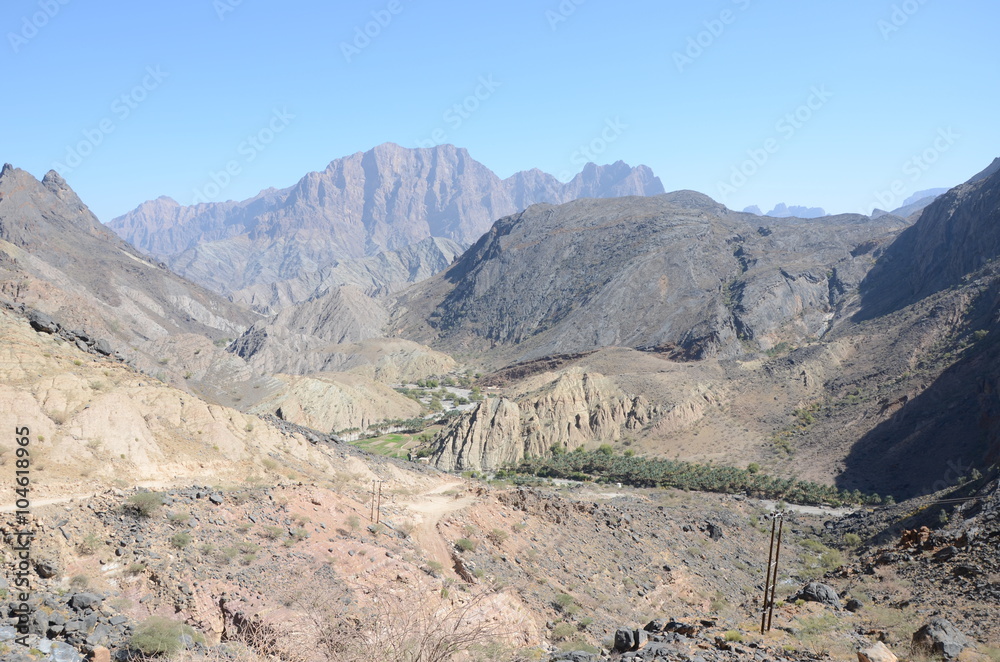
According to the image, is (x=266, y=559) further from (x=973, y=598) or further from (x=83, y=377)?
(x=973, y=598)

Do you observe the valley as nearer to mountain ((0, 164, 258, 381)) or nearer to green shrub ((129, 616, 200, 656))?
green shrub ((129, 616, 200, 656))

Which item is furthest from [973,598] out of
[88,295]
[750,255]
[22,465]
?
[88,295]

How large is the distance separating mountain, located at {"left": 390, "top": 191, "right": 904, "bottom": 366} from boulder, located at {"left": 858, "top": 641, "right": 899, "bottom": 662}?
262 feet

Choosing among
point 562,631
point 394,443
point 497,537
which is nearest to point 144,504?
point 497,537

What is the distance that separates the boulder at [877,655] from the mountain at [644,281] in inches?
3138

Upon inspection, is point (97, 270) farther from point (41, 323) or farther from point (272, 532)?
point (272, 532)

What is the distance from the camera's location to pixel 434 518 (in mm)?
23203

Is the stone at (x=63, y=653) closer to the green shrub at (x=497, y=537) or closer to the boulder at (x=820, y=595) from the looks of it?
the green shrub at (x=497, y=537)

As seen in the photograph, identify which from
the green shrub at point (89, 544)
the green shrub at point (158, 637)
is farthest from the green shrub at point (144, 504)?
the green shrub at point (158, 637)

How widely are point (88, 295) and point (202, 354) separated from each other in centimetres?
5344

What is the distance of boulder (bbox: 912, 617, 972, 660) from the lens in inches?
611

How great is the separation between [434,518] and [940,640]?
15.0m

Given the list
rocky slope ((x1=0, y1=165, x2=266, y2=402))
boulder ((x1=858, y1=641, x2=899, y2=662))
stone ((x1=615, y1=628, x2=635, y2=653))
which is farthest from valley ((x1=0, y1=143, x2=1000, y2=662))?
rocky slope ((x1=0, y1=165, x2=266, y2=402))

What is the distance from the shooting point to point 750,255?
122250 mm
